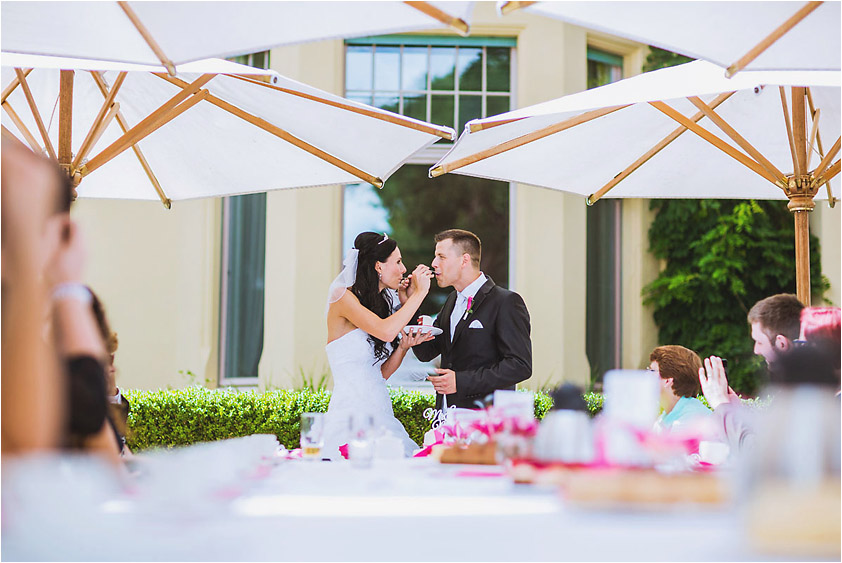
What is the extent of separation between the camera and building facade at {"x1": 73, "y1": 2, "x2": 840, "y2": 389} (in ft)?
25.0

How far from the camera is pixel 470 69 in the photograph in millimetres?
7941

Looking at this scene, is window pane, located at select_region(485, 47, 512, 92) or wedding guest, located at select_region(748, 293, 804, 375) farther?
window pane, located at select_region(485, 47, 512, 92)

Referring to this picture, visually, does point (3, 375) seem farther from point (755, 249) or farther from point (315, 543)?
point (755, 249)

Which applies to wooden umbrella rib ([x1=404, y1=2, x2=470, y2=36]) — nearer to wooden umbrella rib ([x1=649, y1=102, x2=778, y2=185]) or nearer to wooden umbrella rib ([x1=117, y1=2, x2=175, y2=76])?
wooden umbrella rib ([x1=117, y1=2, x2=175, y2=76])

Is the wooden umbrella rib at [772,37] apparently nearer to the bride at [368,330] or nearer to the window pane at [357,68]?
the bride at [368,330]

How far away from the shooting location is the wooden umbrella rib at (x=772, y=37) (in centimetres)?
258

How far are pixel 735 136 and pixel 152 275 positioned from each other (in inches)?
219

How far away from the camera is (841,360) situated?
2051 millimetres

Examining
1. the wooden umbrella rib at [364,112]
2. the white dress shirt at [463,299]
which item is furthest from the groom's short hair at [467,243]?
the wooden umbrella rib at [364,112]

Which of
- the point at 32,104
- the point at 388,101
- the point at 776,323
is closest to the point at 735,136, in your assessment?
the point at 776,323

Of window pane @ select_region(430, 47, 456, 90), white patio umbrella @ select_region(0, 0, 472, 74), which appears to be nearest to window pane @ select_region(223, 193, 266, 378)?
window pane @ select_region(430, 47, 456, 90)

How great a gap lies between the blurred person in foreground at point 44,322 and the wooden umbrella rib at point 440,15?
4.00 feet

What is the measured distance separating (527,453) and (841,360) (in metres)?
0.82

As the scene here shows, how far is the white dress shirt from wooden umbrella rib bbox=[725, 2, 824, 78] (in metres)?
2.07
